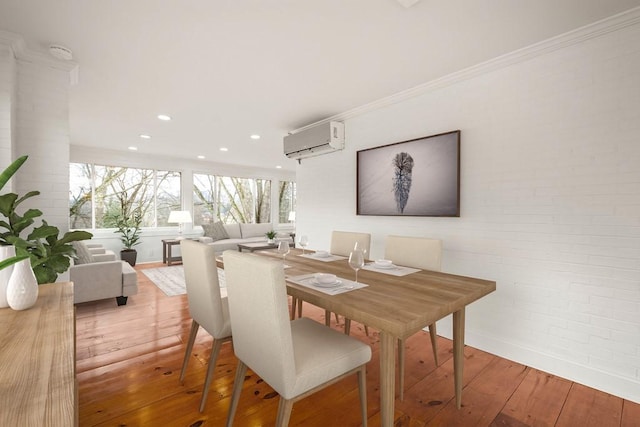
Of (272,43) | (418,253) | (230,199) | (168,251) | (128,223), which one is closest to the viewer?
(272,43)

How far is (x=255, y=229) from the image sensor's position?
743 centimetres

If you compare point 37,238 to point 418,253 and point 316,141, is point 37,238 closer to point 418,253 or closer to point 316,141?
point 418,253

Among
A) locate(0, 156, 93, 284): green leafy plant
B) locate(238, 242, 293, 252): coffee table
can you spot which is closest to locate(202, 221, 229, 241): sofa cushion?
locate(238, 242, 293, 252): coffee table

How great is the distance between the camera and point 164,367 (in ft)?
6.88

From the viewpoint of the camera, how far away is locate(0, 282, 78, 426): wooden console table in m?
0.59

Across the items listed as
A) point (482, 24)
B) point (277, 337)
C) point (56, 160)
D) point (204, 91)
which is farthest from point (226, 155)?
point (277, 337)

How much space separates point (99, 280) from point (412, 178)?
358 cm


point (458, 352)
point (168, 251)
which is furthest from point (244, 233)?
point (458, 352)

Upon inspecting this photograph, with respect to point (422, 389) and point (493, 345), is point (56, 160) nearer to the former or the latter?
point (422, 389)

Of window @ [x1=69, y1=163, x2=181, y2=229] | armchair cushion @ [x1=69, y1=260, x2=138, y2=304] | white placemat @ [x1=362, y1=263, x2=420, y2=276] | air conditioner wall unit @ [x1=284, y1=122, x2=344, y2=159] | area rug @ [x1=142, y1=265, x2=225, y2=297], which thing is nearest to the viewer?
white placemat @ [x1=362, y1=263, x2=420, y2=276]

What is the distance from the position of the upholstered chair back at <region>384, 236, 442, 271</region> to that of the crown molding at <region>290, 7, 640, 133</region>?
1.43 metres

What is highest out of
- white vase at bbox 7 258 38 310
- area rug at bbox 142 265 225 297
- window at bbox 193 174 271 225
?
window at bbox 193 174 271 225

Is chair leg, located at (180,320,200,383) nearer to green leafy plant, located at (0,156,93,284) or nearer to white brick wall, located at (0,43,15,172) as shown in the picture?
green leafy plant, located at (0,156,93,284)

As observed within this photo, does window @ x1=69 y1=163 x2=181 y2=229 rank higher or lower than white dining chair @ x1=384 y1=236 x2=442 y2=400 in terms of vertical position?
higher
